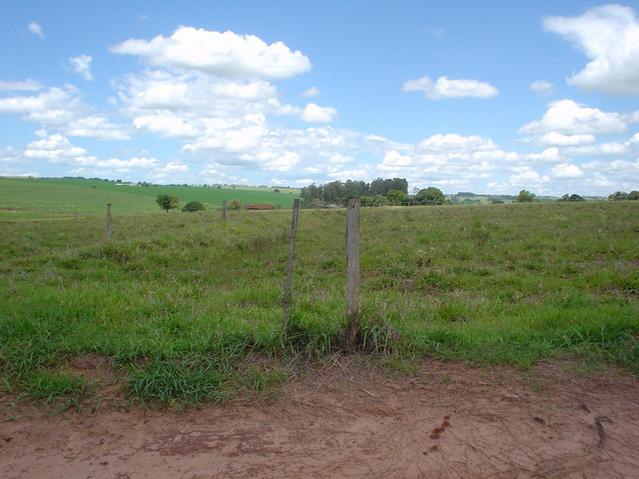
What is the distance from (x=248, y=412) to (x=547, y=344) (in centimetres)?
330

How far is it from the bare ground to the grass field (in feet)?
1.16

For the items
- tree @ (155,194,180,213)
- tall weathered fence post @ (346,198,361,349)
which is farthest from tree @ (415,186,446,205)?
tall weathered fence post @ (346,198,361,349)

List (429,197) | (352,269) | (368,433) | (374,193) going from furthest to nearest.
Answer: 1. (429,197)
2. (374,193)
3. (352,269)
4. (368,433)

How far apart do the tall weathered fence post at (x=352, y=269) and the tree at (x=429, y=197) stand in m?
41.3

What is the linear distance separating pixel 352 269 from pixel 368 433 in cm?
178

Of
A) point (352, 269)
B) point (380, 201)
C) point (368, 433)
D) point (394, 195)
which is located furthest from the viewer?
point (394, 195)

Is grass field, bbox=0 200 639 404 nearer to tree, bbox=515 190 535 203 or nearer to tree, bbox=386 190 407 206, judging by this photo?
tree, bbox=386 190 407 206

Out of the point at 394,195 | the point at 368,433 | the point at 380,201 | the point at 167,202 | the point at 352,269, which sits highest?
the point at 394,195

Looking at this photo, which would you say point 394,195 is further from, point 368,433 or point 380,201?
point 368,433

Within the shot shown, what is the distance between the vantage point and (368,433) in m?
4.03

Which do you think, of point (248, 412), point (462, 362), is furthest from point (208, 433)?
point (462, 362)

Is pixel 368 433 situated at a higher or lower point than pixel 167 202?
lower

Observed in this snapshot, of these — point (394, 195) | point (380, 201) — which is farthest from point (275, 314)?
point (394, 195)

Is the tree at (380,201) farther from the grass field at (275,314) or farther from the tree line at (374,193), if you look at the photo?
the grass field at (275,314)
